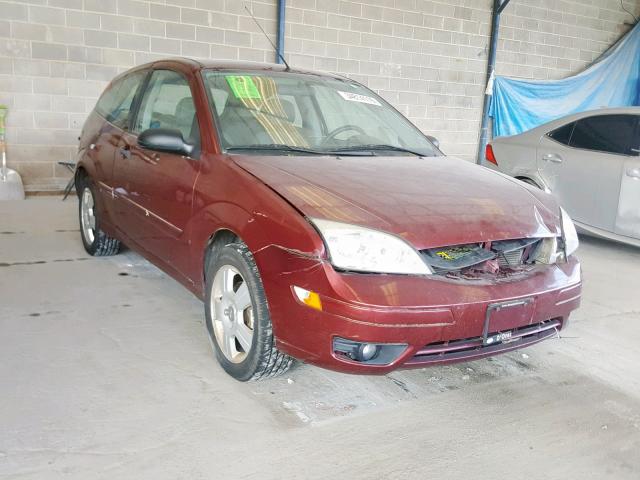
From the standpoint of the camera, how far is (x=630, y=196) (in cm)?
536

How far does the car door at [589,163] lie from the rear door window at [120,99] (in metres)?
4.03

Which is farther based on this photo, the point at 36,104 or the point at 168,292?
the point at 36,104

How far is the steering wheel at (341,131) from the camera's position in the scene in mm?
3297

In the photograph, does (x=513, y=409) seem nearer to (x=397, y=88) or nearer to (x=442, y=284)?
(x=442, y=284)

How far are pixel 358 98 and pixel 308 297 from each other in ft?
6.20

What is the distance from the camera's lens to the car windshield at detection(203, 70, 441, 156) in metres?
3.11

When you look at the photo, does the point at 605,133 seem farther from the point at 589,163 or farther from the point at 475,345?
the point at 475,345

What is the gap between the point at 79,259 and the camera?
4.72 meters

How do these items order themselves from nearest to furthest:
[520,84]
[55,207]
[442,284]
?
1. [442,284]
2. [55,207]
3. [520,84]

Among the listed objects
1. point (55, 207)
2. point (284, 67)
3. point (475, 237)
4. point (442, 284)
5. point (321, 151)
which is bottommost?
point (55, 207)

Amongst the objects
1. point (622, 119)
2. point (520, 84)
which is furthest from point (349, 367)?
point (520, 84)

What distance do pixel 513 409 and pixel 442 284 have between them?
79 cm

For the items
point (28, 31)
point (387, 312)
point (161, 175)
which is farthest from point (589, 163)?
point (28, 31)

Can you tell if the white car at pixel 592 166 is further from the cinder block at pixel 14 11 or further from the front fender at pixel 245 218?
the cinder block at pixel 14 11
